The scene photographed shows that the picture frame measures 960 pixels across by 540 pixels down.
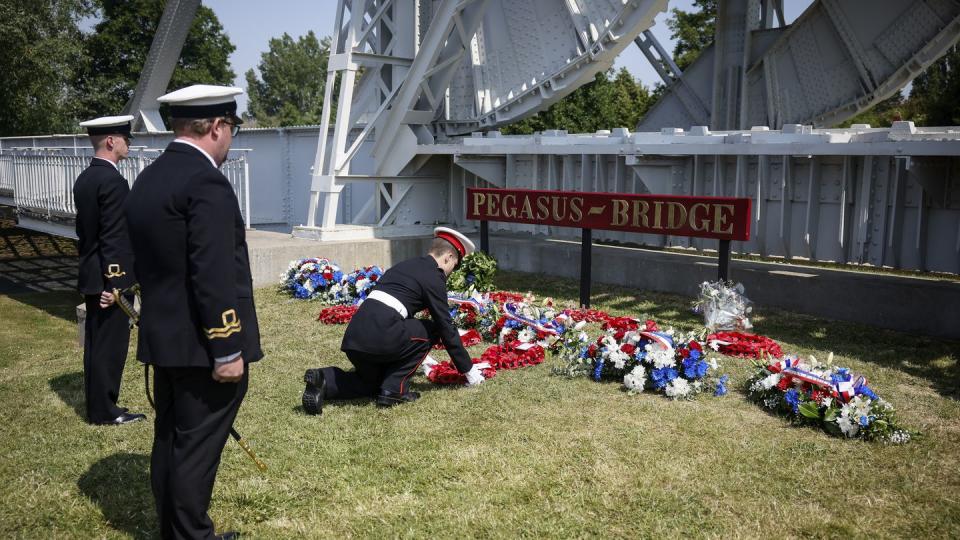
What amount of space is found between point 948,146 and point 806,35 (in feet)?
25.1

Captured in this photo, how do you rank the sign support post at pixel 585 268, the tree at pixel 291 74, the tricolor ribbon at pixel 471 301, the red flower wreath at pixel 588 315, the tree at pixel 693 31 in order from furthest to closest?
the tree at pixel 291 74, the tree at pixel 693 31, the sign support post at pixel 585 268, the red flower wreath at pixel 588 315, the tricolor ribbon at pixel 471 301

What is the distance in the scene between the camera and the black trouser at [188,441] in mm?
3705

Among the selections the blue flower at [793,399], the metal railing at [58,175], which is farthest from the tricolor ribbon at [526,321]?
the metal railing at [58,175]

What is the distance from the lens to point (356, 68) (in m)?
14.1

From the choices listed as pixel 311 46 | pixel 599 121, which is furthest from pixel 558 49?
pixel 311 46

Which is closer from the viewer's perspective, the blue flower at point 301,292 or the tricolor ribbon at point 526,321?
the tricolor ribbon at point 526,321

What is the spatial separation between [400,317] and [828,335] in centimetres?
527

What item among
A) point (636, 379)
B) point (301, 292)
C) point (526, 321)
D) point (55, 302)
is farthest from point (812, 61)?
point (55, 302)

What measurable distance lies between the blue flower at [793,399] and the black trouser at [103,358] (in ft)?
16.8

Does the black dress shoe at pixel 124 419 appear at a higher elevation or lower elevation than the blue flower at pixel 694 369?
lower

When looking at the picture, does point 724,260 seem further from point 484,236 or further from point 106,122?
point 106,122

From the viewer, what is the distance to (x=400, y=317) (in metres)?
6.30

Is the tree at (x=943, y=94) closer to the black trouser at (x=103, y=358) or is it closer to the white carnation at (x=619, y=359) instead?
the white carnation at (x=619, y=359)

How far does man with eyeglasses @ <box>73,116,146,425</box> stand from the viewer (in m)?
6.02
